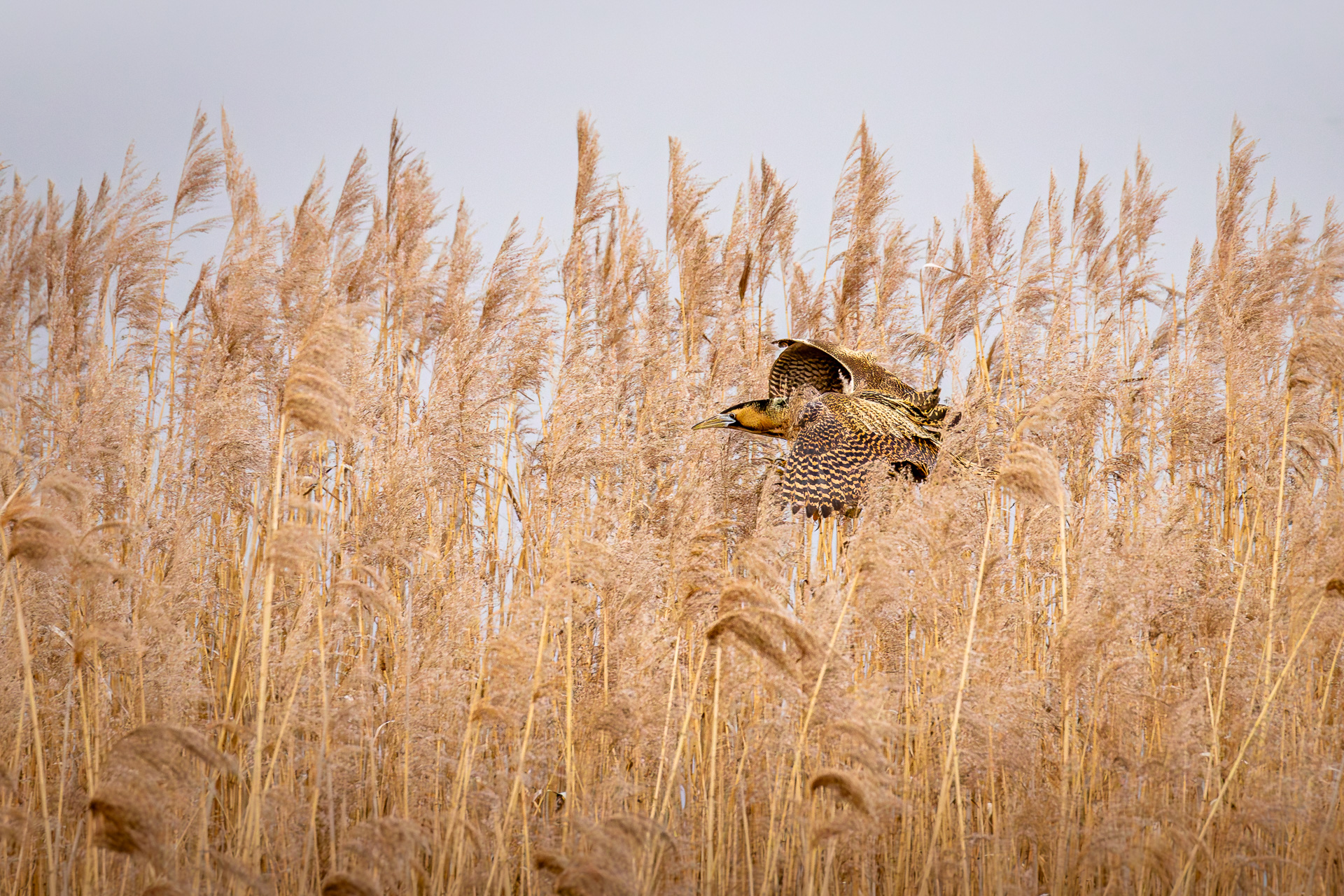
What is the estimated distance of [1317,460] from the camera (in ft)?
12.0

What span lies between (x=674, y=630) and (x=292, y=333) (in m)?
2.27

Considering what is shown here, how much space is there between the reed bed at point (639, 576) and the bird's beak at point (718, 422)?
0.10 meters

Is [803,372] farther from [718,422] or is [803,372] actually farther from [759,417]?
[718,422]

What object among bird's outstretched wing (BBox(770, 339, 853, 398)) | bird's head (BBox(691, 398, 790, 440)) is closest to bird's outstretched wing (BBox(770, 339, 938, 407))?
bird's outstretched wing (BBox(770, 339, 853, 398))

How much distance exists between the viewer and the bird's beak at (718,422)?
3.70 meters

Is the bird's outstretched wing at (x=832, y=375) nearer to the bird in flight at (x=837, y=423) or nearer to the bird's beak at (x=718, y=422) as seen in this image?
the bird in flight at (x=837, y=423)

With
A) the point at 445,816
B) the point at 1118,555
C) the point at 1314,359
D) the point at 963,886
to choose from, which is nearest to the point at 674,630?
the point at 445,816

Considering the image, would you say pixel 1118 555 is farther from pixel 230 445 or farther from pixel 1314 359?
pixel 230 445

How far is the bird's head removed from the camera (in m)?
3.72

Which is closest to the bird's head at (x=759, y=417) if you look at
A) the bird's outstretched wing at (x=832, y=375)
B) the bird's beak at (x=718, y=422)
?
the bird's beak at (x=718, y=422)

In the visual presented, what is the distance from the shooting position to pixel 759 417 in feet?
12.3

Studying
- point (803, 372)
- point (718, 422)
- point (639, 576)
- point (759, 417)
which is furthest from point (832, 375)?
point (639, 576)

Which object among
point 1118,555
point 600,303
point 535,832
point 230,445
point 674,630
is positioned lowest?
point 535,832

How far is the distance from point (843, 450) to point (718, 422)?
0.54m
